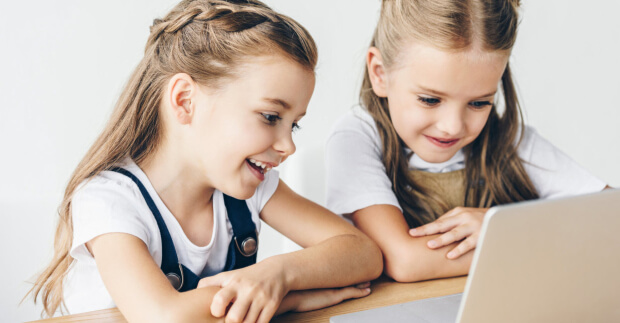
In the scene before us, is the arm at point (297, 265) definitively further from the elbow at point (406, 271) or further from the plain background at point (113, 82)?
the plain background at point (113, 82)

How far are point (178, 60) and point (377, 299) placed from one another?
18.7 inches

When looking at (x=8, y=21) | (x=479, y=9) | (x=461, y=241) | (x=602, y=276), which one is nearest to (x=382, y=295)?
(x=461, y=241)

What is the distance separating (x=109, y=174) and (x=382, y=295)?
1.51 feet

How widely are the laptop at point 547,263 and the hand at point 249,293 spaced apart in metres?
0.28

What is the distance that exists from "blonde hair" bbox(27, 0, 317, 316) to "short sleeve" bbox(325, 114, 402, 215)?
0.35 m

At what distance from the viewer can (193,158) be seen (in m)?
1.00

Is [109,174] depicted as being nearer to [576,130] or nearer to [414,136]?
[414,136]

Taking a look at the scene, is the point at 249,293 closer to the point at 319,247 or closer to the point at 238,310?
the point at 238,310

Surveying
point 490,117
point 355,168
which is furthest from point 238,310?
point 490,117

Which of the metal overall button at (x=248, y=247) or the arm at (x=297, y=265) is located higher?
the arm at (x=297, y=265)

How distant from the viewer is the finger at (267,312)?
0.79 metres

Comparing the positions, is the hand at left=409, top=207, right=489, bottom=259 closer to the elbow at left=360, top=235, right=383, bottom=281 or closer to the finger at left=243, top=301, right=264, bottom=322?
the elbow at left=360, top=235, right=383, bottom=281

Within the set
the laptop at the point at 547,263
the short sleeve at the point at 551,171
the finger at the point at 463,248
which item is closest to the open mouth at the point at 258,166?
the finger at the point at 463,248

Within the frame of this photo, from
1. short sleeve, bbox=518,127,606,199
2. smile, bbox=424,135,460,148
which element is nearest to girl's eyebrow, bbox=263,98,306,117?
smile, bbox=424,135,460,148
